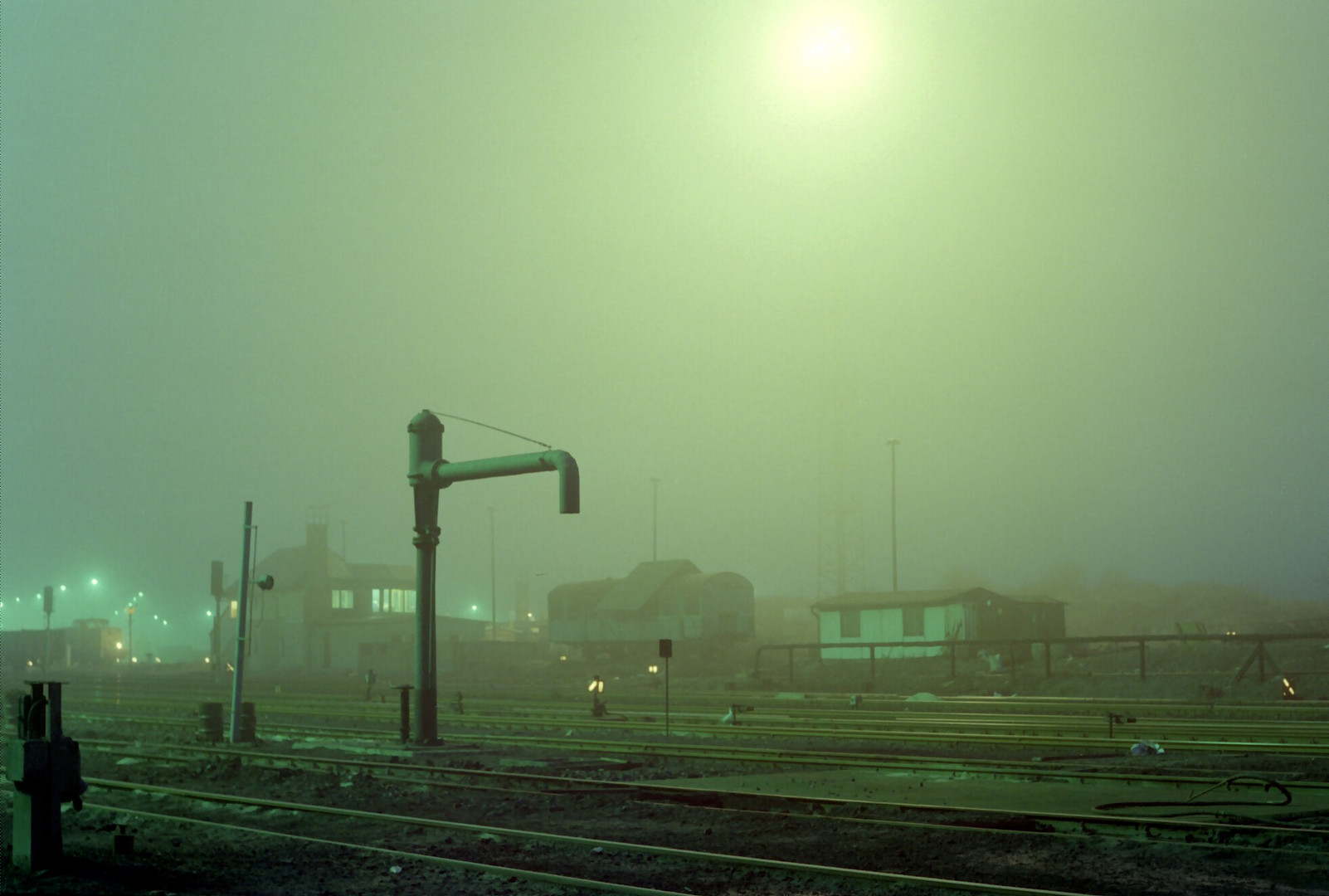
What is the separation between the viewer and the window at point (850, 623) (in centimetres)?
5325

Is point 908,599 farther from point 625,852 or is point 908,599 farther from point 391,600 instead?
point 391,600

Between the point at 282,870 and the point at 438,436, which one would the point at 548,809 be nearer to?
the point at 282,870

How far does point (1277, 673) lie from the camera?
3544cm

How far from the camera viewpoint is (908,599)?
170 feet

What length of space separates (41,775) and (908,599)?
44.1 m

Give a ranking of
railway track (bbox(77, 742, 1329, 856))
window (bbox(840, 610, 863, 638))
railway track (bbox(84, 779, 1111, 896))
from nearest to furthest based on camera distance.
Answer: railway track (bbox(84, 779, 1111, 896)) → railway track (bbox(77, 742, 1329, 856)) → window (bbox(840, 610, 863, 638))

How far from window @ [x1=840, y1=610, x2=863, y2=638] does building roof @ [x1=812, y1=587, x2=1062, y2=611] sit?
0.79 feet

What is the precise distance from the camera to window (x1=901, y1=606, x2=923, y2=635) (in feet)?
167

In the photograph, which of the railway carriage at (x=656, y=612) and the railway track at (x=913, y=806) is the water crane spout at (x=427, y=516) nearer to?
the railway track at (x=913, y=806)

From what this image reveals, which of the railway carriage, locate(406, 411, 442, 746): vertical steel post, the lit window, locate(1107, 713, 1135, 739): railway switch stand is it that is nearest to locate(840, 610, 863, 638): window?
the lit window

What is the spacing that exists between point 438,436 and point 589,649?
47111mm

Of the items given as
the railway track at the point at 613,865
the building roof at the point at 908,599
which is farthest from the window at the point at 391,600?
the railway track at the point at 613,865

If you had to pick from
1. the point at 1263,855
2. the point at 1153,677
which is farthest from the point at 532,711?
the point at 1263,855

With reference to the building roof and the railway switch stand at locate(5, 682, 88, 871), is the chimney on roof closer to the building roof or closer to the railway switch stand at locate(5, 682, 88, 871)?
the building roof
